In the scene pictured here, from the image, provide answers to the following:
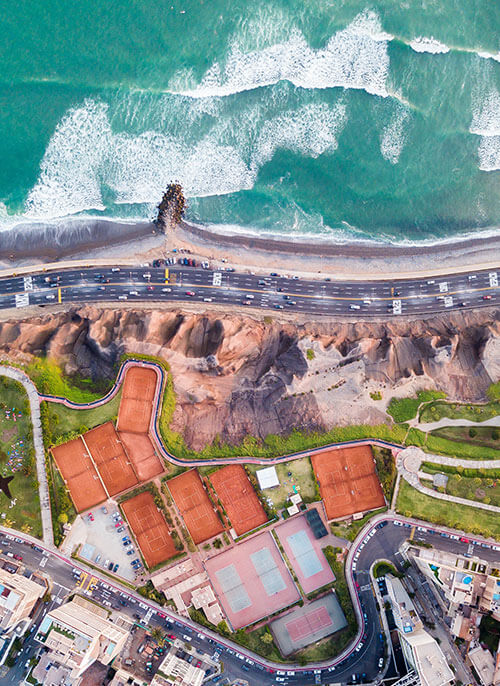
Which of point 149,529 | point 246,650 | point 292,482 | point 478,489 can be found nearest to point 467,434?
point 478,489

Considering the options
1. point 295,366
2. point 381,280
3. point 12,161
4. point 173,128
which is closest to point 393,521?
point 295,366

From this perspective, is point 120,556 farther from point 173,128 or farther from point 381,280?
point 173,128

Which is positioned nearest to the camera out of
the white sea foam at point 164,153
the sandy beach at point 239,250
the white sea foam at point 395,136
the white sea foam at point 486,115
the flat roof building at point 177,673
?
the flat roof building at point 177,673

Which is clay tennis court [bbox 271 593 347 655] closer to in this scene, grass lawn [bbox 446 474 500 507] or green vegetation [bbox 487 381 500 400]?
grass lawn [bbox 446 474 500 507]

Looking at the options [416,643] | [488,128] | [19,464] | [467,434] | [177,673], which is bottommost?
[416,643]

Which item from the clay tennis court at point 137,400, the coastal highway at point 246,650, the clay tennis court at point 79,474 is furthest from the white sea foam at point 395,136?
the clay tennis court at point 79,474

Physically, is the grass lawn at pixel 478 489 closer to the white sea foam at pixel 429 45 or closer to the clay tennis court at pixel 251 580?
the clay tennis court at pixel 251 580

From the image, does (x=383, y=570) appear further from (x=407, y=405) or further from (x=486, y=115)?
(x=486, y=115)
